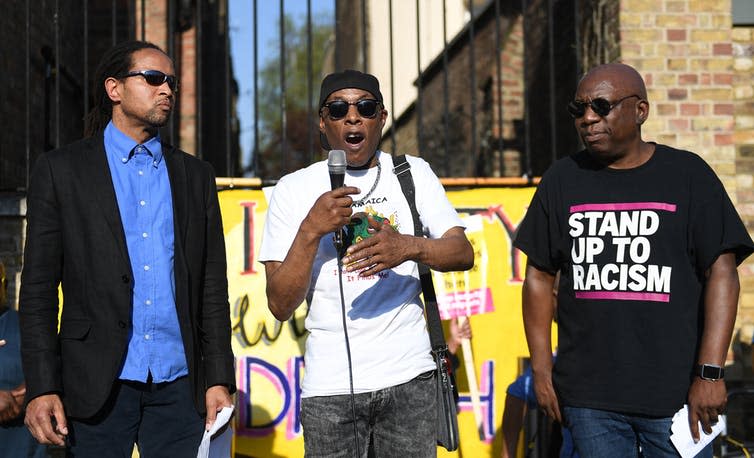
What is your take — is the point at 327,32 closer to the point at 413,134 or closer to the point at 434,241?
the point at 413,134

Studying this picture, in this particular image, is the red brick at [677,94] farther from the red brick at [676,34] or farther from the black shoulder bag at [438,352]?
the black shoulder bag at [438,352]

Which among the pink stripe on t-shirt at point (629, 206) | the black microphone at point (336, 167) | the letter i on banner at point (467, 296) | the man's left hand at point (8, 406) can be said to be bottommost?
the man's left hand at point (8, 406)

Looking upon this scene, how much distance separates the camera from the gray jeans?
3008 millimetres

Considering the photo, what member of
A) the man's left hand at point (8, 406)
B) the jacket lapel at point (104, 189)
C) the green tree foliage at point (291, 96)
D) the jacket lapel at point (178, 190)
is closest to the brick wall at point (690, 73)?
the jacket lapel at point (178, 190)

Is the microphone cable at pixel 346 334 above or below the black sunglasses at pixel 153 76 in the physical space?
below

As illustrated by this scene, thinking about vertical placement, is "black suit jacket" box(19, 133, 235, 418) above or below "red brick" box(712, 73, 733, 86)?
below

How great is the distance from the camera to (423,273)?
3131 millimetres

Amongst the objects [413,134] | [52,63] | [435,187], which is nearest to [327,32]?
[413,134]

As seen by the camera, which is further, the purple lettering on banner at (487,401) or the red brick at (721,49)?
the red brick at (721,49)

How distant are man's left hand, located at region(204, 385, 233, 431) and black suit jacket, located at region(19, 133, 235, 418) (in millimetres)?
24

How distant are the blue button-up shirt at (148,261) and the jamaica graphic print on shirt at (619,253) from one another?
4.73 ft

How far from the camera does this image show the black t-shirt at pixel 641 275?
2.97 meters

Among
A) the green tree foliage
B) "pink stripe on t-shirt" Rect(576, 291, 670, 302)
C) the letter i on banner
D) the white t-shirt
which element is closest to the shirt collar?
the white t-shirt

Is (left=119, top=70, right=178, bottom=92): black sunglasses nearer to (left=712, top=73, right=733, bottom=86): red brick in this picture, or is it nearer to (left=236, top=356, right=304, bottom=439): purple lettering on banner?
(left=236, top=356, right=304, bottom=439): purple lettering on banner
